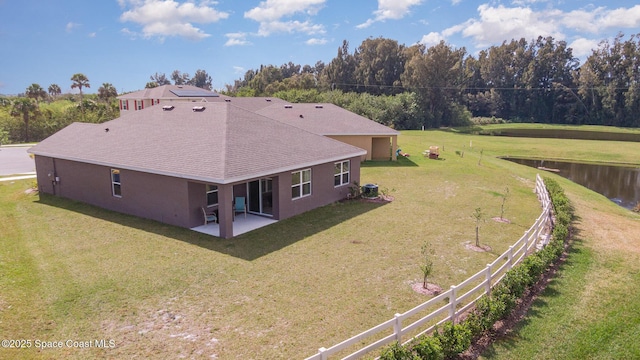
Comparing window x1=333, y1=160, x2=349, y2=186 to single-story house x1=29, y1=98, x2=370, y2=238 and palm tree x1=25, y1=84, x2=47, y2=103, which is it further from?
palm tree x1=25, y1=84, x2=47, y2=103

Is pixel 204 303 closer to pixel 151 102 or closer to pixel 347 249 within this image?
pixel 347 249

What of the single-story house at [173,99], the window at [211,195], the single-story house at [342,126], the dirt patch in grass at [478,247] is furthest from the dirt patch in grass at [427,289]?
the single-story house at [173,99]

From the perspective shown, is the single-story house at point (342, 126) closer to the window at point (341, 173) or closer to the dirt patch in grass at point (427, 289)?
the window at point (341, 173)

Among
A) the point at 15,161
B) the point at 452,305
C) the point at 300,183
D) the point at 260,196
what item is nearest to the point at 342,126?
the point at 300,183

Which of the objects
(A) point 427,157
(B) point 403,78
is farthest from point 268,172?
(B) point 403,78

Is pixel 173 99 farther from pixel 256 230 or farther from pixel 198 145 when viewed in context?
pixel 256 230

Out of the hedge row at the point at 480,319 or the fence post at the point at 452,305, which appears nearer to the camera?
the hedge row at the point at 480,319

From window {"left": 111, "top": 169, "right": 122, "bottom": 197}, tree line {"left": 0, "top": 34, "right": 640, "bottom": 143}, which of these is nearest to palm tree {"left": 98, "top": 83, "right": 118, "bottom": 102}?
tree line {"left": 0, "top": 34, "right": 640, "bottom": 143}
